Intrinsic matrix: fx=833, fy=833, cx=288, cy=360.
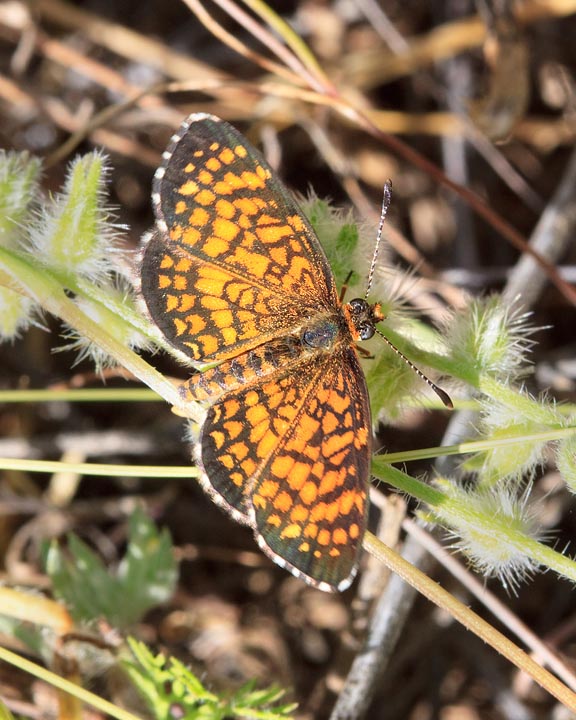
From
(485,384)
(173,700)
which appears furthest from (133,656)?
(485,384)

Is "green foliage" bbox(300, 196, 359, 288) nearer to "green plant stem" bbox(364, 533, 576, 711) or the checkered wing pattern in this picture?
the checkered wing pattern

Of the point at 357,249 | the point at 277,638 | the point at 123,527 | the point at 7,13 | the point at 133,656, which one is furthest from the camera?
the point at 7,13

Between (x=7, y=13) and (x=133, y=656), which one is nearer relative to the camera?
(x=133, y=656)

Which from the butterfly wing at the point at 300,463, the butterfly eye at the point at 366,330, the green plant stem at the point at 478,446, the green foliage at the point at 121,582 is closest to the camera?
the butterfly wing at the point at 300,463

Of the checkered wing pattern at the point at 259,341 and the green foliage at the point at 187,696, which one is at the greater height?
the checkered wing pattern at the point at 259,341

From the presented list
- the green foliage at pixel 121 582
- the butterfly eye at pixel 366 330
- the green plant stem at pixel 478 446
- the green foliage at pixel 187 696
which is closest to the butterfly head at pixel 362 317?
the butterfly eye at pixel 366 330

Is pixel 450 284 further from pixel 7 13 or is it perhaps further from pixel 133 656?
pixel 7 13

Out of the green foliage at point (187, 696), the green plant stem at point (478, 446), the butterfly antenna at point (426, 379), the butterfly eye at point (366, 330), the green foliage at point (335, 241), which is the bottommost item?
the green foliage at point (187, 696)

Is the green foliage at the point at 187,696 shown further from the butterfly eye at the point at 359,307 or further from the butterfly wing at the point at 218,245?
the butterfly eye at the point at 359,307
